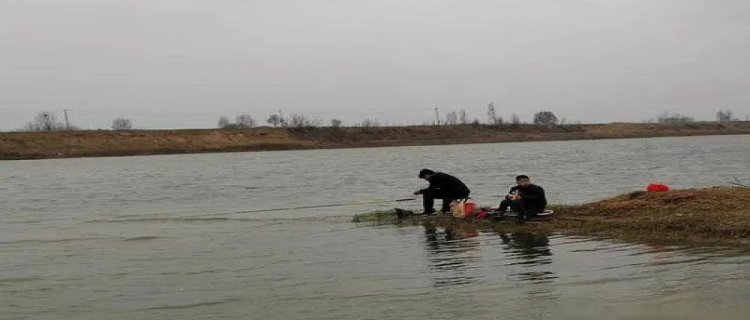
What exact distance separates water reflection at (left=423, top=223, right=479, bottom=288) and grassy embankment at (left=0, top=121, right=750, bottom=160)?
74.3m

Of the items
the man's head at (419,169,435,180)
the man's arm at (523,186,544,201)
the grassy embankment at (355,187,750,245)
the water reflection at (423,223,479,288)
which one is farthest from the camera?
the man's head at (419,169,435,180)

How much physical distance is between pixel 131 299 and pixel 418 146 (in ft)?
290

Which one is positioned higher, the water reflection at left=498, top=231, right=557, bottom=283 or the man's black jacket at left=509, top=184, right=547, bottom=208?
the man's black jacket at left=509, top=184, right=547, bottom=208

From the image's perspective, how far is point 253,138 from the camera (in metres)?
92.4

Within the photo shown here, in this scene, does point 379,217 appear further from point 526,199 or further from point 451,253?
point 451,253

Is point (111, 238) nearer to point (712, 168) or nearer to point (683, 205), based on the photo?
point (683, 205)

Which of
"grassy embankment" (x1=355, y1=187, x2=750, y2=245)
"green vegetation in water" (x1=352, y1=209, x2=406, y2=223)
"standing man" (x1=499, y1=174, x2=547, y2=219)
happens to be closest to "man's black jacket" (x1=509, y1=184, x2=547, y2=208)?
"standing man" (x1=499, y1=174, x2=547, y2=219)

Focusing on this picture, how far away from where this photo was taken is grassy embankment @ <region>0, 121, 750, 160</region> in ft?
273

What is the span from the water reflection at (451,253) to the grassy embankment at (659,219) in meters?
0.51

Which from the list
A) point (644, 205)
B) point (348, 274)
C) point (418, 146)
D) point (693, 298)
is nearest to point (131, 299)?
point (348, 274)

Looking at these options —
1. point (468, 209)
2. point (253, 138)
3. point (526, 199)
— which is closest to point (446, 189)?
point (468, 209)

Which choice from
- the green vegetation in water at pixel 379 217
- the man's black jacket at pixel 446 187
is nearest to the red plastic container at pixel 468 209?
the man's black jacket at pixel 446 187

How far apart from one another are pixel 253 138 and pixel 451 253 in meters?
82.3

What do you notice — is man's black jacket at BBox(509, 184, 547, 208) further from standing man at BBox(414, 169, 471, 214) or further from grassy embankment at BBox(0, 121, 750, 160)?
grassy embankment at BBox(0, 121, 750, 160)
